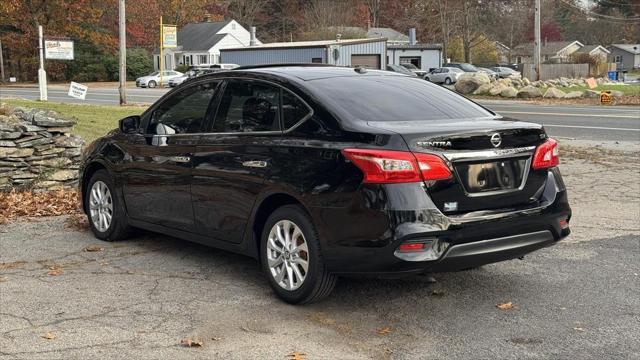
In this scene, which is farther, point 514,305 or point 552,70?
point 552,70

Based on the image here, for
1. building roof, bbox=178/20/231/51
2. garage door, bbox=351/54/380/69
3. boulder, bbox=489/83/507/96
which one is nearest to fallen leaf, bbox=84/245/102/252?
boulder, bbox=489/83/507/96

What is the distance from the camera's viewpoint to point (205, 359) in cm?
412

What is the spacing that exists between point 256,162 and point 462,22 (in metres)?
71.4

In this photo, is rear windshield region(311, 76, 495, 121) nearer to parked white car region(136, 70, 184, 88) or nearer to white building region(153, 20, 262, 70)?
parked white car region(136, 70, 184, 88)

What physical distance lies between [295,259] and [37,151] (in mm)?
5786

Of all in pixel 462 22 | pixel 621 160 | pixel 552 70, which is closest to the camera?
pixel 621 160

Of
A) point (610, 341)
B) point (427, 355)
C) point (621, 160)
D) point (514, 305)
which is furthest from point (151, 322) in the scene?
point (621, 160)

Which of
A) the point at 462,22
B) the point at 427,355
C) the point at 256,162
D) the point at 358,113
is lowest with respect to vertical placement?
the point at 427,355

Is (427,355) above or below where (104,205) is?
below

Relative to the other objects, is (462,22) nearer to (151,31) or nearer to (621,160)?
(151,31)

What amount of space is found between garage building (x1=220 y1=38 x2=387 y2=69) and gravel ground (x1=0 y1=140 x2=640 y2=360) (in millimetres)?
33691

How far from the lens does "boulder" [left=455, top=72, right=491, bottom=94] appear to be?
3841 cm

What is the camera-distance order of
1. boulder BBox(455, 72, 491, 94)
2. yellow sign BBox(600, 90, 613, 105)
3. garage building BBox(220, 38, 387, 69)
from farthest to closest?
1. garage building BBox(220, 38, 387, 69)
2. boulder BBox(455, 72, 491, 94)
3. yellow sign BBox(600, 90, 613, 105)

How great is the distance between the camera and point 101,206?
708cm
